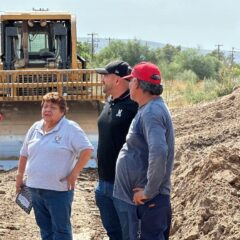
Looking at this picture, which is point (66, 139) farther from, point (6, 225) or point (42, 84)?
point (42, 84)

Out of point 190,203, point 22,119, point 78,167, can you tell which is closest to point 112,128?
point 78,167

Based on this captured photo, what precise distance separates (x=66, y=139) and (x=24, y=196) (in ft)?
2.43

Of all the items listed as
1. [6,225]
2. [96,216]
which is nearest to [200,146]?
[96,216]

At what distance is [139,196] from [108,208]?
2.74 ft

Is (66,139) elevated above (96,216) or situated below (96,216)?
above

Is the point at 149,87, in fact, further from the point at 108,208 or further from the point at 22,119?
the point at 22,119

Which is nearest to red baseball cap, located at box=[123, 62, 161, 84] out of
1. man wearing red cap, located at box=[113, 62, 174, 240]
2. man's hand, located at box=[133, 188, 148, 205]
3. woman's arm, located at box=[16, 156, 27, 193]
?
man wearing red cap, located at box=[113, 62, 174, 240]

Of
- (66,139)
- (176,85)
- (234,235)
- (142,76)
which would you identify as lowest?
(176,85)

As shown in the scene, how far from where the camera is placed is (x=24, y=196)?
6207mm

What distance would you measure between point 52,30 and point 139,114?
33.4 ft

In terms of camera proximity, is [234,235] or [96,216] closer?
[234,235]

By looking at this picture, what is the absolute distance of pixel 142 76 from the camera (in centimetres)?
509

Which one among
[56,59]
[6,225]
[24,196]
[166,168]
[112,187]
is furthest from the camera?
[56,59]

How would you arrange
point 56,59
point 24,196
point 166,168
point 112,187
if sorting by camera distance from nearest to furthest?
point 166,168
point 112,187
point 24,196
point 56,59
